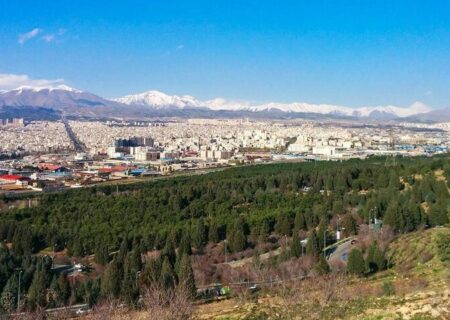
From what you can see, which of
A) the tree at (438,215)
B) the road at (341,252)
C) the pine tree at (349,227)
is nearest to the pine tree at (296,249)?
the road at (341,252)

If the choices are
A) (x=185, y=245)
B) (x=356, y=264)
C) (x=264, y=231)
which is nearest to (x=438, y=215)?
(x=264, y=231)

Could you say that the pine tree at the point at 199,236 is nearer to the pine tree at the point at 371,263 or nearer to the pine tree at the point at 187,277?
the pine tree at the point at 187,277

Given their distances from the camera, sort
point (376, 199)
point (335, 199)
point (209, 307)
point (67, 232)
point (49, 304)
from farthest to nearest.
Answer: point (335, 199)
point (376, 199)
point (67, 232)
point (49, 304)
point (209, 307)

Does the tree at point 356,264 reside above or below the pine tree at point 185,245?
above

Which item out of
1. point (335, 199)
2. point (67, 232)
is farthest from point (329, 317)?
point (335, 199)

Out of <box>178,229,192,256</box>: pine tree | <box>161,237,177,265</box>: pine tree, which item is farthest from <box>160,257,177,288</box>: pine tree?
<box>178,229,192,256</box>: pine tree

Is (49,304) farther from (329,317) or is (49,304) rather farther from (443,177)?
(443,177)
